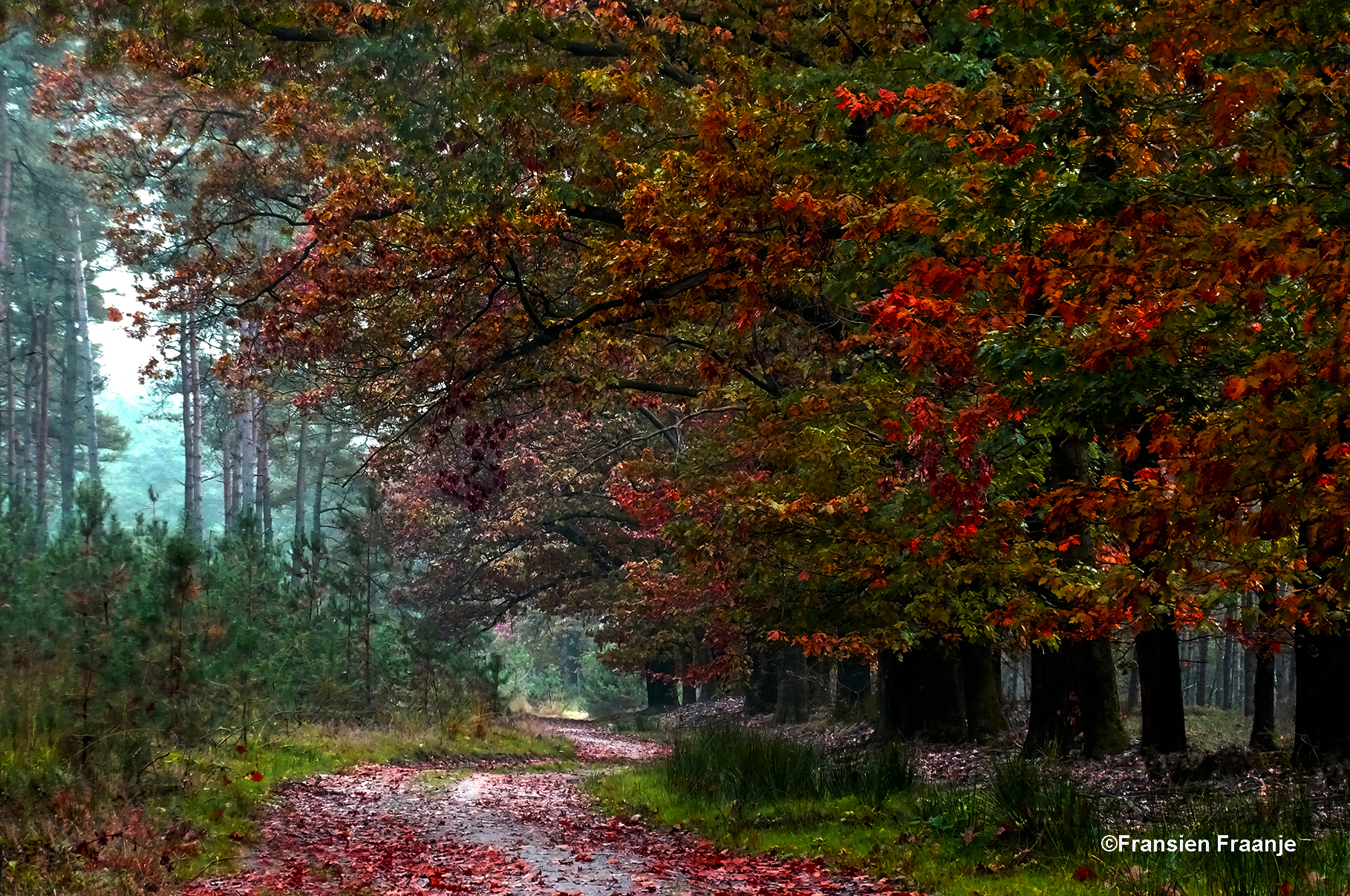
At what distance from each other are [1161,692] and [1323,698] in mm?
1779

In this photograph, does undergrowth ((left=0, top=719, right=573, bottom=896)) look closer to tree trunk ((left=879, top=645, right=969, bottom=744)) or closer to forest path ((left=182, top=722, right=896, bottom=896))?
forest path ((left=182, top=722, right=896, bottom=896))

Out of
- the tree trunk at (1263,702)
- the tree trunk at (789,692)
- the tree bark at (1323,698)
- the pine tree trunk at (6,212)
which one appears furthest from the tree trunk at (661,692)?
the tree bark at (1323,698)

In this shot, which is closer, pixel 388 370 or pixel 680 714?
pixel 388 370

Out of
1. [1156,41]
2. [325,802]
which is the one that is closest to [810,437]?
[1156,41]

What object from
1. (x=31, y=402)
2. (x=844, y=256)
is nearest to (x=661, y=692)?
(x=31, y=402)

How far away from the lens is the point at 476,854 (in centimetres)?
905

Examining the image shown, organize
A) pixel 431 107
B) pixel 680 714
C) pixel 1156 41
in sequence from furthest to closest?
1. pixel 680 714
2. pixel 431 107
3. pixel 1156 41

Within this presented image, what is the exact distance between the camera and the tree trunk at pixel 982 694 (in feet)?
54.1

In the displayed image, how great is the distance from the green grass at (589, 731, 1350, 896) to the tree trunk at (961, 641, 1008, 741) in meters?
6.52

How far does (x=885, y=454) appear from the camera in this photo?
10742mm

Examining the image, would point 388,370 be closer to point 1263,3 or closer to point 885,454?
point 885,454

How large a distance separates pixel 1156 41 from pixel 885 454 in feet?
18.3

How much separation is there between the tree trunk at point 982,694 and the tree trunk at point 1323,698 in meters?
5.77

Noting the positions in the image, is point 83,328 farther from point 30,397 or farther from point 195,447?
point 30,397
